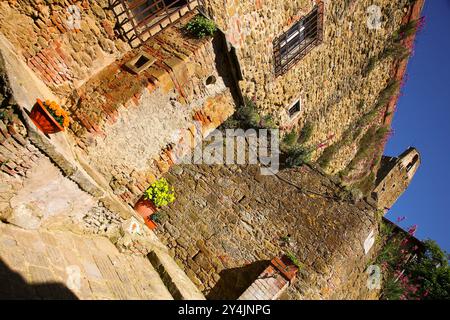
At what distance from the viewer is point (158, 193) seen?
5562 millimetres

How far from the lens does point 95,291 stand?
11.1 ft

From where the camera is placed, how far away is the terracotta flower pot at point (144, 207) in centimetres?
542

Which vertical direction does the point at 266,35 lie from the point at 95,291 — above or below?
above

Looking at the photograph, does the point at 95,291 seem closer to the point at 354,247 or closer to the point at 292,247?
the point at 292,247

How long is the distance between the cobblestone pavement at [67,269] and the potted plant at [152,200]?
40.3 inches

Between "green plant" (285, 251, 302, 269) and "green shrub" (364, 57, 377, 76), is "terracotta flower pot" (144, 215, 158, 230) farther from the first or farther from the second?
"green shrub" (364, 57, 377, 76)

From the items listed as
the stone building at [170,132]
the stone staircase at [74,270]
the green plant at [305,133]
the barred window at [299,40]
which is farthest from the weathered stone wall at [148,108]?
the green plant at [305,133]

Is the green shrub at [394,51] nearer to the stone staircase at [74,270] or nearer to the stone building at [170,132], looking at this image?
the stone building at [170,132]

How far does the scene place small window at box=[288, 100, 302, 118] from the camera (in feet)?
27.7

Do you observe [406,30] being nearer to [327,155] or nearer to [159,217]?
[327,155]

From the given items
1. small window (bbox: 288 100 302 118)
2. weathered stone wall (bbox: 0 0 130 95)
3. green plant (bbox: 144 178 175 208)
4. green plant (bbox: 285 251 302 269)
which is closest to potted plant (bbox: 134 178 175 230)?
green plant (bbox: 144 178 175 208)

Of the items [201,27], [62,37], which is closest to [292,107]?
[201,27]
